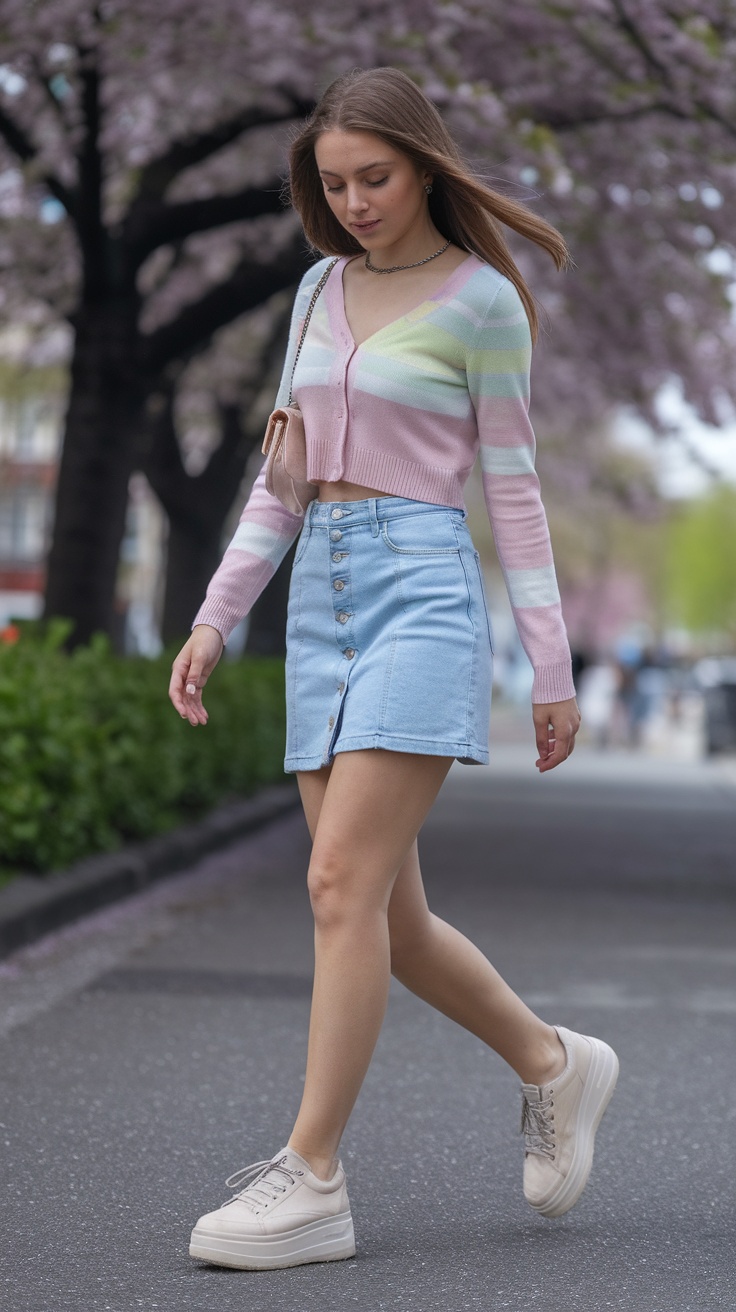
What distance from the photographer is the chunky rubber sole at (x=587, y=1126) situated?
3666 millimetres

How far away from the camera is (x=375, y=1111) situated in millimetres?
4852

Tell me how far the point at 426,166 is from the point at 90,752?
218 inches

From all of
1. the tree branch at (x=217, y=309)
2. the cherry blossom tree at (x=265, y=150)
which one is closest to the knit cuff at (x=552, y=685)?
the cherry blossom tree at (x=265, y=150)

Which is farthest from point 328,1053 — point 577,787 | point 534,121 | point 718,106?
point 577,787

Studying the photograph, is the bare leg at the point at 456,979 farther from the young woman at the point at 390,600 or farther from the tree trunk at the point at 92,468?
the tree trunk at the point at 92,468

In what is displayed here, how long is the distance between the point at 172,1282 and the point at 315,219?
186 cm

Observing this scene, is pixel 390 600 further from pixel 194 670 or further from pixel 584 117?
pixel 584 117

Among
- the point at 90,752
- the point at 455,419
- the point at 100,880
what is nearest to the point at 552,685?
the point at 455,419

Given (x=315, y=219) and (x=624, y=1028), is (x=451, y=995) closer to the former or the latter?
(x=315, y=219)

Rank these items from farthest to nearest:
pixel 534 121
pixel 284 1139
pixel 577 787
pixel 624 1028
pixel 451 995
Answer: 1. pixel 577 787
2. pixel 534 121
3. pixel 624 1028
4. pixel 284 1139
5. pixel 451 995

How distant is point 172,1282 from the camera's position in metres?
3.30

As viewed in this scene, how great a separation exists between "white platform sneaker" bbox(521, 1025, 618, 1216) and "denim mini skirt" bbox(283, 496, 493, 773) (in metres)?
0.66

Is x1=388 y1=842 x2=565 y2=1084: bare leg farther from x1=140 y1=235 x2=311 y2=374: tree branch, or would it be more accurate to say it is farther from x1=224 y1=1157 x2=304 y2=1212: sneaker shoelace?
x1=140 y1=235 x2=311 y2=374: tree branch

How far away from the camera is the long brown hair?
3.46 m
